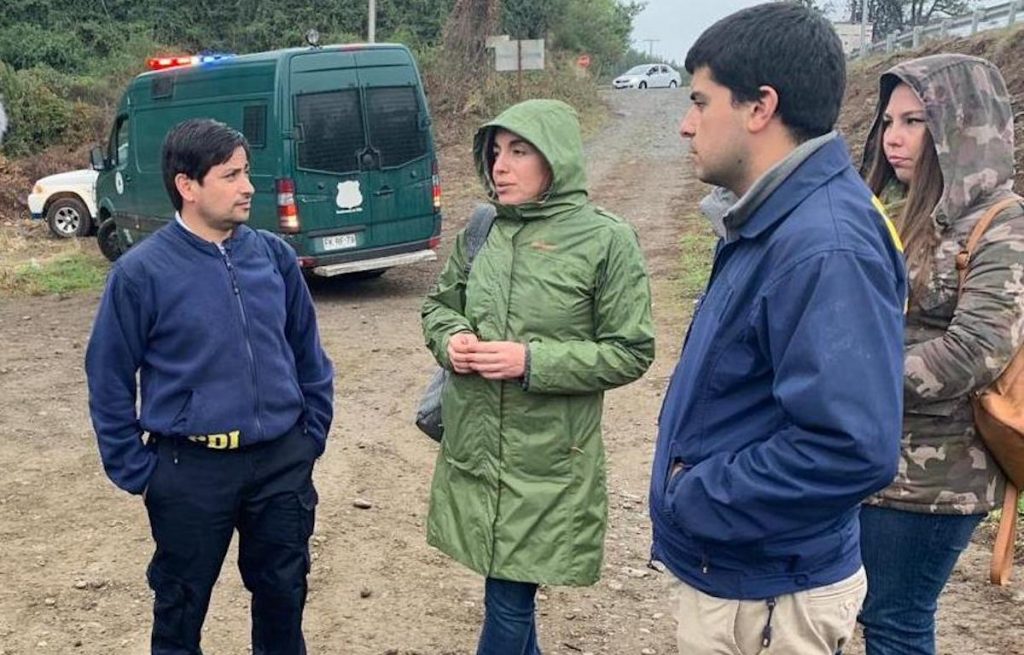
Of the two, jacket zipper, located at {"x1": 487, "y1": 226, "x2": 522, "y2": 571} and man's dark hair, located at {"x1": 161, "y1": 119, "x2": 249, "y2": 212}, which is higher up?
man's dark hair, located at {"x1": 161, "y1": 119, "x2": 249, "y2": 212}

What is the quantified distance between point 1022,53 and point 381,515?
43.0 feet

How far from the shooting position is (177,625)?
9.50ft

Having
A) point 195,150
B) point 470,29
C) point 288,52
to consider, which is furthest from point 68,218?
point 470,29

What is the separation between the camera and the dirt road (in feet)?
12.1

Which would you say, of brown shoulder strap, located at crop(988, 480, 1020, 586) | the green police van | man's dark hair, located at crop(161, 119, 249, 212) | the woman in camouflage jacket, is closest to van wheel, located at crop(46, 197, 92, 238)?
the green police van

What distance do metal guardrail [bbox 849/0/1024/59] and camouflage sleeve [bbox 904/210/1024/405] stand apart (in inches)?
650

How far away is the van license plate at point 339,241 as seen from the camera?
9391mm

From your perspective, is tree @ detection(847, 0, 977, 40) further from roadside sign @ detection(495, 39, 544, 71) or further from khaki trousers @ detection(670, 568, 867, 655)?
khaki trousers @ detection(670, 568, 867, 655)

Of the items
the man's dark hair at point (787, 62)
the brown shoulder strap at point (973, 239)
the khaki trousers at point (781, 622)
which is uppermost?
the man's dark hair at point (787, 62)

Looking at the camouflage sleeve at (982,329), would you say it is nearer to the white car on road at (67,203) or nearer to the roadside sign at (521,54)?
the white car on road at (67,203)

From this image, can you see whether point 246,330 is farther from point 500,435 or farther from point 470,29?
point 470,29

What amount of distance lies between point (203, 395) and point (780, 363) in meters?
1.69

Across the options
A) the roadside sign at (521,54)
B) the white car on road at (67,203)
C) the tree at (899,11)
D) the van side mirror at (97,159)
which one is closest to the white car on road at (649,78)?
the tree at (899,11)

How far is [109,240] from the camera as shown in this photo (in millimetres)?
12789
